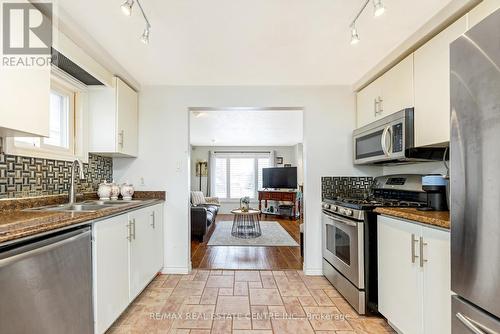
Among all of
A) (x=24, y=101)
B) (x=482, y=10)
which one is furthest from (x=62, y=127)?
(x=482, y=10)

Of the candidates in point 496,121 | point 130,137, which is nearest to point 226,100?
point 130,137

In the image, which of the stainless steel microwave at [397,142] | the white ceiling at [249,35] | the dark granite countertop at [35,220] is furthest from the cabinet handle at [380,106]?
the dark granite countertop at [35,220]

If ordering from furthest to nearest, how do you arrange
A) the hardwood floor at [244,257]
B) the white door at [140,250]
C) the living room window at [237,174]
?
the living room window at [237,174]
the hardwood floor at [244,257]
the white door at [140,250]

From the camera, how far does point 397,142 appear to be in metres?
2.06

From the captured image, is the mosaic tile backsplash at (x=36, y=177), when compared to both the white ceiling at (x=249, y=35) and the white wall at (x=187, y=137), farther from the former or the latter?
the white ceiling at (x=249, y=35)

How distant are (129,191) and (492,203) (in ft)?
9.42

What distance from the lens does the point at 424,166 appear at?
7.68ft

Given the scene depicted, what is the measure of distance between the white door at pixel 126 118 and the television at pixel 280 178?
16.4 ft

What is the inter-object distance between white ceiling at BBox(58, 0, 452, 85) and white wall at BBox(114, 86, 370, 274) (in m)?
0.27

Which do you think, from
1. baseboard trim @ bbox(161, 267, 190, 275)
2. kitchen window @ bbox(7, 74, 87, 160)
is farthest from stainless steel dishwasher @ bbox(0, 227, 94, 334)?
baseboard trim @ bbox(161, 267, 190, 275)

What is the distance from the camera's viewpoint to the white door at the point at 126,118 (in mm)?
2570

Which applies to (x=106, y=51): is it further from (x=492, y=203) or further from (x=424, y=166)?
(x=424, y=166)

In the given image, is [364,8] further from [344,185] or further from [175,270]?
[175,270]

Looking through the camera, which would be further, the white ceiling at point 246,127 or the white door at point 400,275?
the white ceiling at point 246,127
